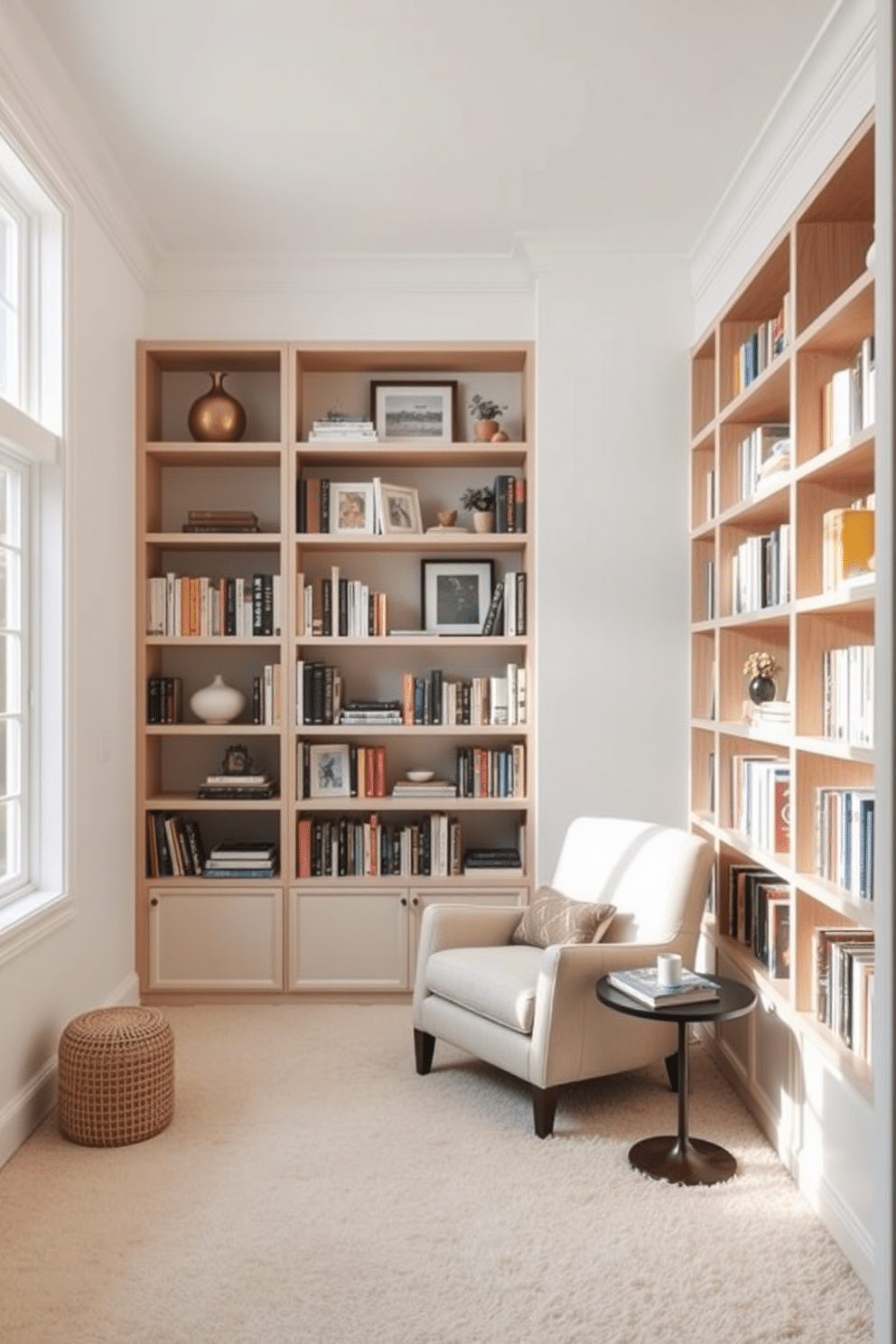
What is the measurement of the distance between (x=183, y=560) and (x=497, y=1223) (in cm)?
311

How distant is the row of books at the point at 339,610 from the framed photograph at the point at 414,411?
69 cm

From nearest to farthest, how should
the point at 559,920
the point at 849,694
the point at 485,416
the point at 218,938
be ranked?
the point at 849,694 → the point at 559,920 → the point at 218,938 → the point at 485,416

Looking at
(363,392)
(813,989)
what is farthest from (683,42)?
(813,989)

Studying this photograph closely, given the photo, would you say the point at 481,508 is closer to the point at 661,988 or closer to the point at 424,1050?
the point at 424,1050

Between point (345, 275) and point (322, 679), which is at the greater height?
point (345, 275)

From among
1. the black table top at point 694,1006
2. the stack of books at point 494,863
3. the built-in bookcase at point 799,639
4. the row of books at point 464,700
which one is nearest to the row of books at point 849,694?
the built-in bookcase at point 799,639

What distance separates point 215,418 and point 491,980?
8.44 ft

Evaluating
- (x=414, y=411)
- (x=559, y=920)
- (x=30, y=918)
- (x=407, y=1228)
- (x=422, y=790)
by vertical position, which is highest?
(x=414, y=411)

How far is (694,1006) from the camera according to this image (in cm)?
291

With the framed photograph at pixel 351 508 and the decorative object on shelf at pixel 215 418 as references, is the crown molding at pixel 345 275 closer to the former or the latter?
the decorative object on shelf at pixel 215 418

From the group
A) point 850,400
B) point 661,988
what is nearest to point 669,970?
point 661,988

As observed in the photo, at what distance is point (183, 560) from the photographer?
480 cm

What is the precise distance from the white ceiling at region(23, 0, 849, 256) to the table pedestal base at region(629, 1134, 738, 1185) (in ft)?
9.70

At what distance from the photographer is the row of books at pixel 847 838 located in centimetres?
259
